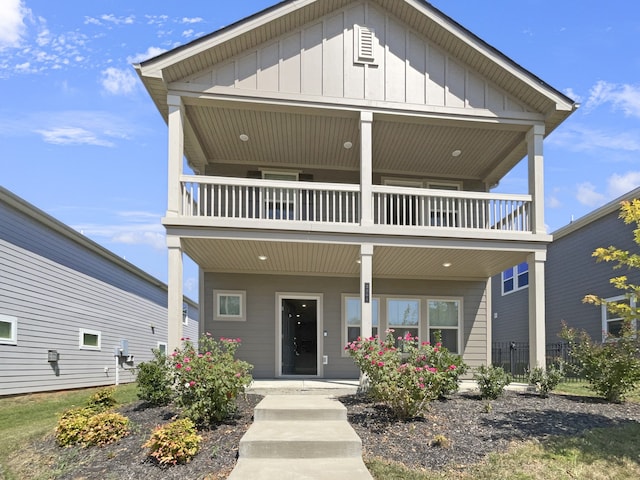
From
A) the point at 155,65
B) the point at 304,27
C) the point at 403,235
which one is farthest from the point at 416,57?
the point at 155,65

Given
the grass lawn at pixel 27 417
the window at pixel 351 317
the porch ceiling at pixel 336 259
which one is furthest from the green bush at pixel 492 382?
the grass lawn at pixel 27 417

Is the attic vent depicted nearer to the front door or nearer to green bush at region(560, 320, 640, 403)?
the front door

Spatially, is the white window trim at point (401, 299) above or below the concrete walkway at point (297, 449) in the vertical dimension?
above

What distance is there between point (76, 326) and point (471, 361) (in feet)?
38.0

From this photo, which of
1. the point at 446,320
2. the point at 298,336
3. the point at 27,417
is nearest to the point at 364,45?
the point at 446,320

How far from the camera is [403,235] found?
9602 mm

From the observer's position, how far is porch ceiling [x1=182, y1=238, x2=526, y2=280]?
9834 millimetres

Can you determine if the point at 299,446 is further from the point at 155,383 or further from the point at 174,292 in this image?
the point at 174,292

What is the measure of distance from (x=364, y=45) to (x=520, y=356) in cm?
1479

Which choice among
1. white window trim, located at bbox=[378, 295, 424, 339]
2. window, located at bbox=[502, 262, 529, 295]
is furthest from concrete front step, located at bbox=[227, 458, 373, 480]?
window, located at bbox=[502, 262, 529, 295]

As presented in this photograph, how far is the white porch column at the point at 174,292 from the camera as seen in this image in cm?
865

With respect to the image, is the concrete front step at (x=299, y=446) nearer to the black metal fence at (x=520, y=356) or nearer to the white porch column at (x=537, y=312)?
the white porch column at (x=537, y=312)

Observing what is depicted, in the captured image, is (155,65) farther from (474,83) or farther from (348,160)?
(474,83)

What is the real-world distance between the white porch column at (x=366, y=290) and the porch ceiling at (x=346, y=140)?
9.30 feet
